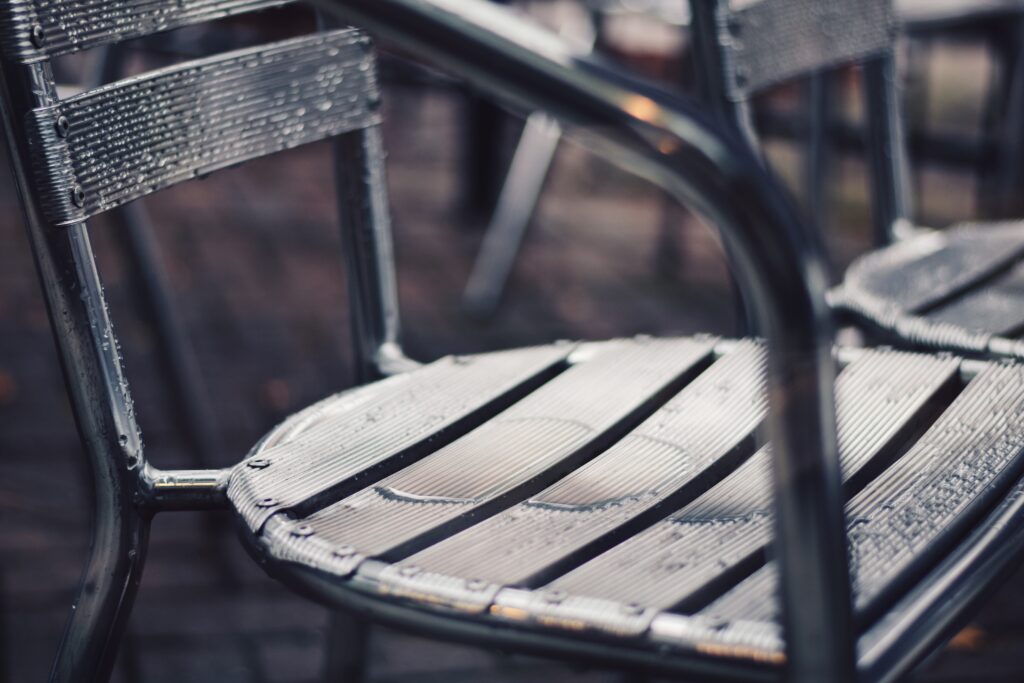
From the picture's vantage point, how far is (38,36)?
2.29 ft

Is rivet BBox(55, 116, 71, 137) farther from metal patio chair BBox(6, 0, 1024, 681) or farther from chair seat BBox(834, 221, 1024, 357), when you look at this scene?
chair seat BBox(834, 221, 1024, 357)

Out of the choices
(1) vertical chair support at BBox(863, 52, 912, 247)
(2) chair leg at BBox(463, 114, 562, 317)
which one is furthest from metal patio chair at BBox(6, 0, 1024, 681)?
(2) chair leg at BBox(463, 114, 562, 317)

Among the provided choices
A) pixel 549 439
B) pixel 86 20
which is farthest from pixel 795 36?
pixel 86 20

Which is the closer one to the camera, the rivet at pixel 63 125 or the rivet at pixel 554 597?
the rivet at pixel 554 597

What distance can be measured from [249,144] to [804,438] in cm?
56

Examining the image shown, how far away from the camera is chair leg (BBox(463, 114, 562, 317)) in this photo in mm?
2818

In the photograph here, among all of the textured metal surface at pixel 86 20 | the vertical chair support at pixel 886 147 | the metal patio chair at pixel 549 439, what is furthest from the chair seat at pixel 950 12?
the textured metal surface at pixel 86 20

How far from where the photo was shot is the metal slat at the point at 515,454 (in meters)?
0.66

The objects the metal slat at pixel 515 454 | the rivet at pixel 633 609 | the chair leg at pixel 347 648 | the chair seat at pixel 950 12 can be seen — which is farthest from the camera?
the chair seat at pixel 950 12

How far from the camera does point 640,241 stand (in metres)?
3.42

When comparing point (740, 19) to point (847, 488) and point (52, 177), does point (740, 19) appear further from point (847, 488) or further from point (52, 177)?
point (52, 177)

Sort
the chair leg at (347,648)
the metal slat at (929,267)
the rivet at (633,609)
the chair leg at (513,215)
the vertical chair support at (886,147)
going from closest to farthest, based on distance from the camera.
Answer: the rivet at (633,609) < the chair leg at (347,648) < the metal slat at (929,267) < the vertical chair support at (886,147) < the chair leg at (513,215)

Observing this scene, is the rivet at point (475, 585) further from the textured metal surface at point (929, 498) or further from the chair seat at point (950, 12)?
the chair seat at point (950, 12)

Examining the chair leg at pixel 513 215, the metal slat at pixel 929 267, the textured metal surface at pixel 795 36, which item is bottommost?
the chair leg at pixel 513 215
